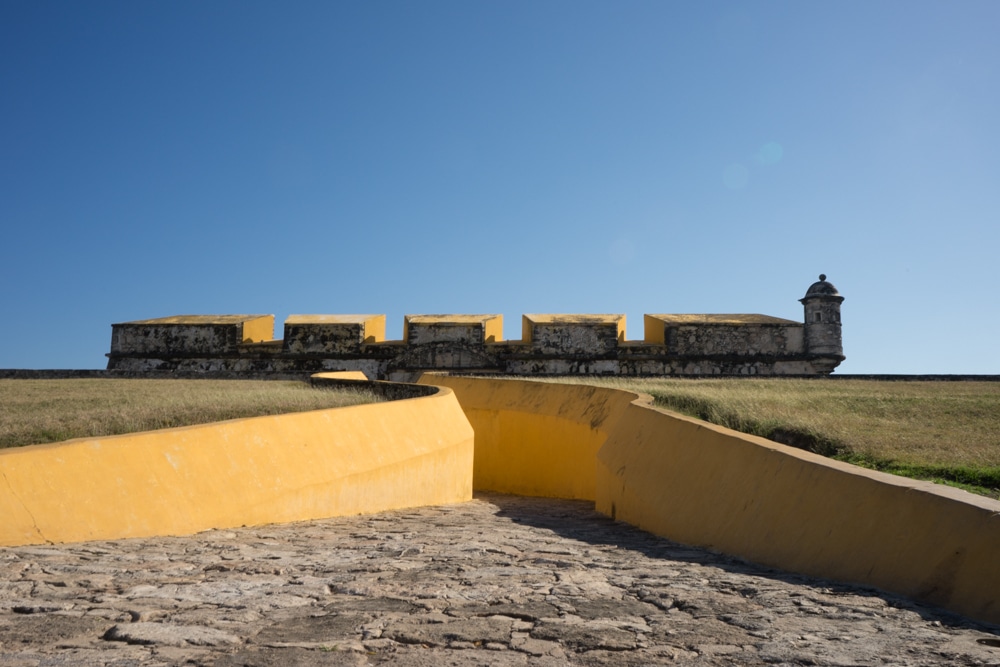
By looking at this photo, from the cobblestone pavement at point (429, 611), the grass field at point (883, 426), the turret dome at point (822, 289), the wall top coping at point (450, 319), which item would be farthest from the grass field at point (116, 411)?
the turret dome at point (822, 289)

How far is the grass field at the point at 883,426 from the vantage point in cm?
504

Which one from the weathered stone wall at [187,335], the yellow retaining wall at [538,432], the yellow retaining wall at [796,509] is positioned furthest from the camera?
the weathered stone wall at [187,335]

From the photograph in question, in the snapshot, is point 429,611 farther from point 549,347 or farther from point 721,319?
point 721,319

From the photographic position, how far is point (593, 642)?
266 cm

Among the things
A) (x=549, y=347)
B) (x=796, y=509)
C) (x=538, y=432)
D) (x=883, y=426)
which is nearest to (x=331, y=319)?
(x=549, y=347)

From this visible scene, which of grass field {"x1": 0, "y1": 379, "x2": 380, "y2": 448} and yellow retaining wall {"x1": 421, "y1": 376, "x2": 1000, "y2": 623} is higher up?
grass field {"x1": 0, "y1": 379, "x2": 380, "y2": 448}

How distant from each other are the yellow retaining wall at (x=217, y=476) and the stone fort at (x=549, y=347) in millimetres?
10744

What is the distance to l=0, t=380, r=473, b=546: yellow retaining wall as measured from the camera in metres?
4.13

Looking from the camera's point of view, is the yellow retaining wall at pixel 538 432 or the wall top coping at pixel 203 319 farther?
the wall top coping at pixel 203 319

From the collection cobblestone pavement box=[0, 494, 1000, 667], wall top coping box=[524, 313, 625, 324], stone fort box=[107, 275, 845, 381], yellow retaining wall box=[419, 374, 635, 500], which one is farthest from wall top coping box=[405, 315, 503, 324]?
cobblestone pavement box=[0, 494, 1000, 667]

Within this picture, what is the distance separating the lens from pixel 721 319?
19.8 metres

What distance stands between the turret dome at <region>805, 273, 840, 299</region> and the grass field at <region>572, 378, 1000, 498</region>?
910 cm

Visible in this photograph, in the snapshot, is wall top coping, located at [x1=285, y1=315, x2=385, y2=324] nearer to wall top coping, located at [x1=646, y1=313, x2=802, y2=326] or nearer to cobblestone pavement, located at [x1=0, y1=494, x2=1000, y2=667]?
wall top coping, located at [x1=646, y1=313, x2=802, y2=326]

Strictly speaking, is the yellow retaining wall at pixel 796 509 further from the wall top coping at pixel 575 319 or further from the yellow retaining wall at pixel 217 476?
the wall top coping at pixel 575 319
